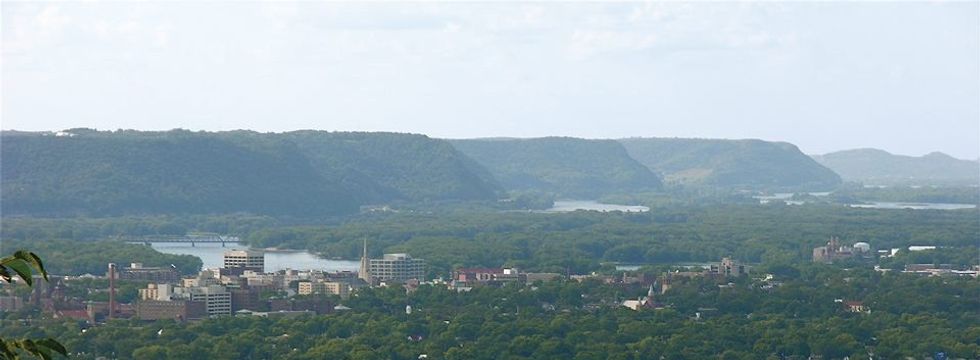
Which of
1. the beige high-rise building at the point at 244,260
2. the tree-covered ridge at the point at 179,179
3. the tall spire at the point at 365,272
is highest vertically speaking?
the tree-covered ridge at the point at 179,179

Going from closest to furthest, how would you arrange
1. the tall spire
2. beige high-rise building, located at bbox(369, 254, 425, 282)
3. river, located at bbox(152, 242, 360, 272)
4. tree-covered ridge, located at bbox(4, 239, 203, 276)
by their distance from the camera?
the tall spire < beige high-rise building, located at bbox(369, 254, 425, 282) < tree-covered ridge, located at bbox(4, 239, 203, 276) < river, located at bbox(152, 242, 360, 272)

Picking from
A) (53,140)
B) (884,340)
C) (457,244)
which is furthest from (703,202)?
(884,340)

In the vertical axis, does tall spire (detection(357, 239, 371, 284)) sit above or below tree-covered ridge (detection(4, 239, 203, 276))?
below

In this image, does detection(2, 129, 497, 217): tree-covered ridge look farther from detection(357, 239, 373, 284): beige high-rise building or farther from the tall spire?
the tall spire

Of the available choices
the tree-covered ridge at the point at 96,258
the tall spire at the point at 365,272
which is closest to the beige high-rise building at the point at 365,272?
the tall spire at the point at 365,272

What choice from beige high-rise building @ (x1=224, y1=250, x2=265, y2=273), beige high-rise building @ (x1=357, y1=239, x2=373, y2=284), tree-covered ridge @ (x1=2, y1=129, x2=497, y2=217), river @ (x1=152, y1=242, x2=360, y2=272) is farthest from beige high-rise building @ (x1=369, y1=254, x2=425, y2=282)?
tree-covered ridge @ (x1=2, y1=129, x2=497, y2=217)

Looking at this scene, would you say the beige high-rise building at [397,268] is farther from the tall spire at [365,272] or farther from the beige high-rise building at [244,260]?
the beige high-rise building at [244,260]
